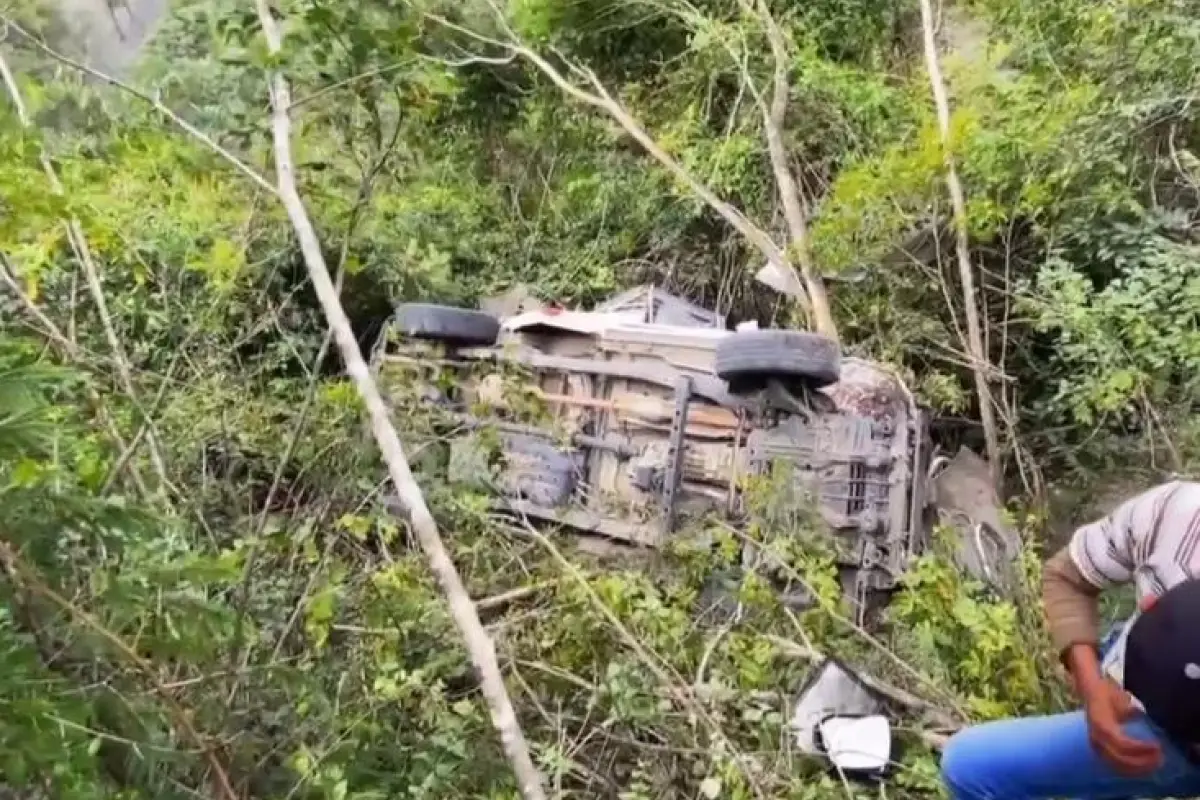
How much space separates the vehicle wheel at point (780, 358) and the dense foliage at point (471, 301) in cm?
60

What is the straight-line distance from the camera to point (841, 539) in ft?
13.0

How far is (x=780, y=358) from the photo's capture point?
4016 millimetres

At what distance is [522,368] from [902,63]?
3491 millimetres

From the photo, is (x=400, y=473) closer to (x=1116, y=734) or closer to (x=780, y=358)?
(x=1116, y=734)

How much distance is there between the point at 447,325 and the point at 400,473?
9.93ft

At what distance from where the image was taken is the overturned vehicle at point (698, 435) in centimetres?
400

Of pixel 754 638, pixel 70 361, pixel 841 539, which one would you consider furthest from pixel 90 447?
pixel 841 539

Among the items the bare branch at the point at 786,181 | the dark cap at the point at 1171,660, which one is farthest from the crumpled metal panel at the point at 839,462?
the dark cap at the point at 1171,660

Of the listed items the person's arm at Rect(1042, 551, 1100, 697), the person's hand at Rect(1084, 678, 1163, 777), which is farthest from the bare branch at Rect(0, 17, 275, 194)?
the person's hand at Rect(1084, 678, 1163, 777)

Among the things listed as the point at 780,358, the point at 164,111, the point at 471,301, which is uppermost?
the point at 164,111

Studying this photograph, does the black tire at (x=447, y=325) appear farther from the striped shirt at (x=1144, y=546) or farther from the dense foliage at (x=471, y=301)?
the striped shirt at (x=1144, y=546)

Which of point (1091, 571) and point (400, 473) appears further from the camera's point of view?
point (400, 473)

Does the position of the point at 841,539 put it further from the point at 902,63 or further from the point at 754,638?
the point at 902,63

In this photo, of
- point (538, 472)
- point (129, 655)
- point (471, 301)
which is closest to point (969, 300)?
point (538, 472)
